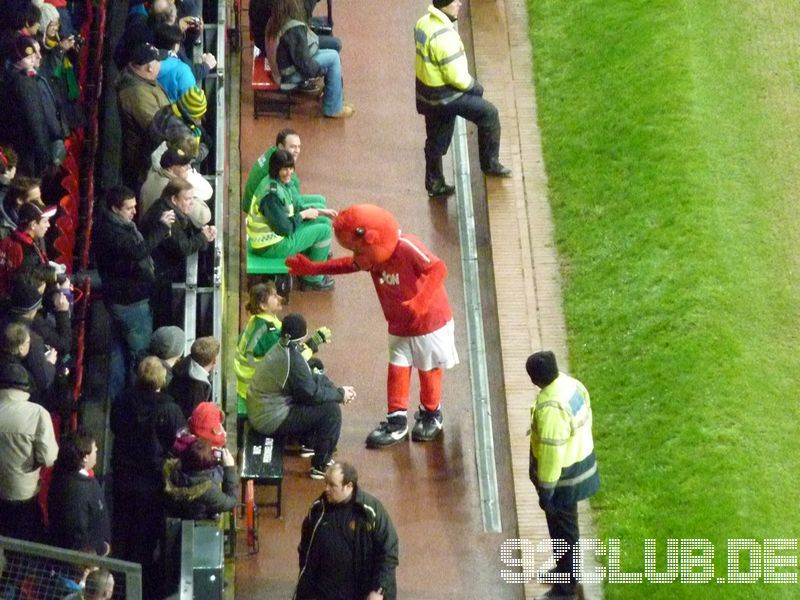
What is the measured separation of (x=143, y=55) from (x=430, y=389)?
3410 mm

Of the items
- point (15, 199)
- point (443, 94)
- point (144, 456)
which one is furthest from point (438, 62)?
point (144, 456)

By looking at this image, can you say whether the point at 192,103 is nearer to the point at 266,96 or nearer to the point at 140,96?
the point at 140,96

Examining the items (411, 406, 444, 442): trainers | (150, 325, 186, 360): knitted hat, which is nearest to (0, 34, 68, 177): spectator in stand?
(150, 325, 186, 360): knitted hat

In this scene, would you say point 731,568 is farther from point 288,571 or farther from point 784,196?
point 784,196

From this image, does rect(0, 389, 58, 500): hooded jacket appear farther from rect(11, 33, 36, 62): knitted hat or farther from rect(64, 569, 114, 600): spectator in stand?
rect(11, 33, 36, 62): knitted hat

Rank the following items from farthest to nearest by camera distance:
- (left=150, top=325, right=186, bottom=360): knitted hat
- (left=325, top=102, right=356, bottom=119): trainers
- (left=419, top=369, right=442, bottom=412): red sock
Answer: (left=325, top=102, right=356, bottom=119): trainers
(left=419, top=369, right=442, bottom=412): red sock
(left=150, top=325, right=186, bottom=360): knitted hat

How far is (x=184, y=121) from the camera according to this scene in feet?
44.1

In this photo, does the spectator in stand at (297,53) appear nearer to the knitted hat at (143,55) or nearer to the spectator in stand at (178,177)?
the knitted hat at (143,55)

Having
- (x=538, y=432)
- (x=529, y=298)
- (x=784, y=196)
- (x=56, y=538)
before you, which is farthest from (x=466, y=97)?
(x=56, y=538)

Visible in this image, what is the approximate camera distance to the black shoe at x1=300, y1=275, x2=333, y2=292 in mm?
14312

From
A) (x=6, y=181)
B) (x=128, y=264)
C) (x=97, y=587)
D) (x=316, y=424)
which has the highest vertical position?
(x=6, y=181)

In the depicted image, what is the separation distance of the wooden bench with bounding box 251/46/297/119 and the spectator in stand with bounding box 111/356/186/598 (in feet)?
16.0

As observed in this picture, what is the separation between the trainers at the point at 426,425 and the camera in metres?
13.2

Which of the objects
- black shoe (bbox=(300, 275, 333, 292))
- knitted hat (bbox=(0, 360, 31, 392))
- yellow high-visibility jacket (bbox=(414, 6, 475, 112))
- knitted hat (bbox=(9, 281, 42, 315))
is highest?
yellow high-visibility jacket (bbox=(414, 6, 475, 112))
